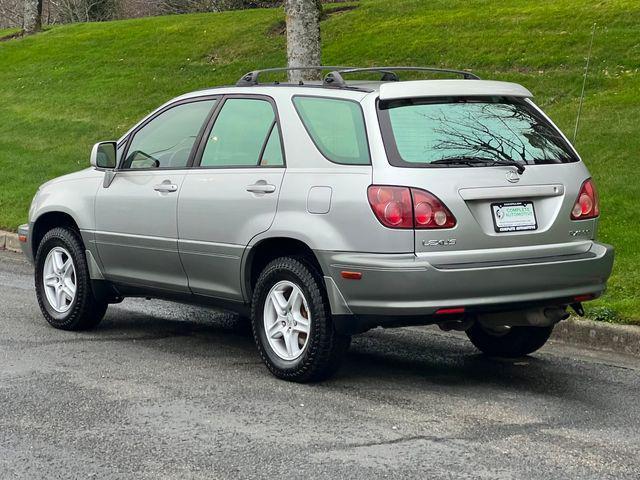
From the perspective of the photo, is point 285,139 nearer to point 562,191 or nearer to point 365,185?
point 365,185

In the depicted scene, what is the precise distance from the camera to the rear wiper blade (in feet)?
20.6

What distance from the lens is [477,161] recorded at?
6.37 metres

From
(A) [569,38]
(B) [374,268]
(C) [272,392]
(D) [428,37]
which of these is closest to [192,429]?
(C) [272,392]

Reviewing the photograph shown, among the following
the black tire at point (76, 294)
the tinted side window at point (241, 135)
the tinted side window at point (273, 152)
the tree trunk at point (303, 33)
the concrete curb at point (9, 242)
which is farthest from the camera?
the tree trunk at point (303, 33)

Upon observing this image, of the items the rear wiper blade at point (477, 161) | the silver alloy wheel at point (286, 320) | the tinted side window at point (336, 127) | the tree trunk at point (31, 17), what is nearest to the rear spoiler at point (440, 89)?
the tinted side window at point (336, 127)

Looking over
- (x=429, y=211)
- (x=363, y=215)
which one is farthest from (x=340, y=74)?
(x=429, y=211)

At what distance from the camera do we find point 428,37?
21797 mm

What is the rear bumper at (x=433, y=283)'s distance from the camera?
6.08 meters

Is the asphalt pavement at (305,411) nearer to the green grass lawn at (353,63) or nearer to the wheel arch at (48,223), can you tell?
the wheel arch at (48,223)

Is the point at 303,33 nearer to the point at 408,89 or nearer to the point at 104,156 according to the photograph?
the point at 104,156

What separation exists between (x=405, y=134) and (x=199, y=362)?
205 cm

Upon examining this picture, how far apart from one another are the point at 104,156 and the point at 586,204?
331 centimetres

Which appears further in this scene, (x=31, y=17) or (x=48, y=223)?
(x=31, y=17)

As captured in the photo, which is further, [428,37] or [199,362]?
[428,37]
